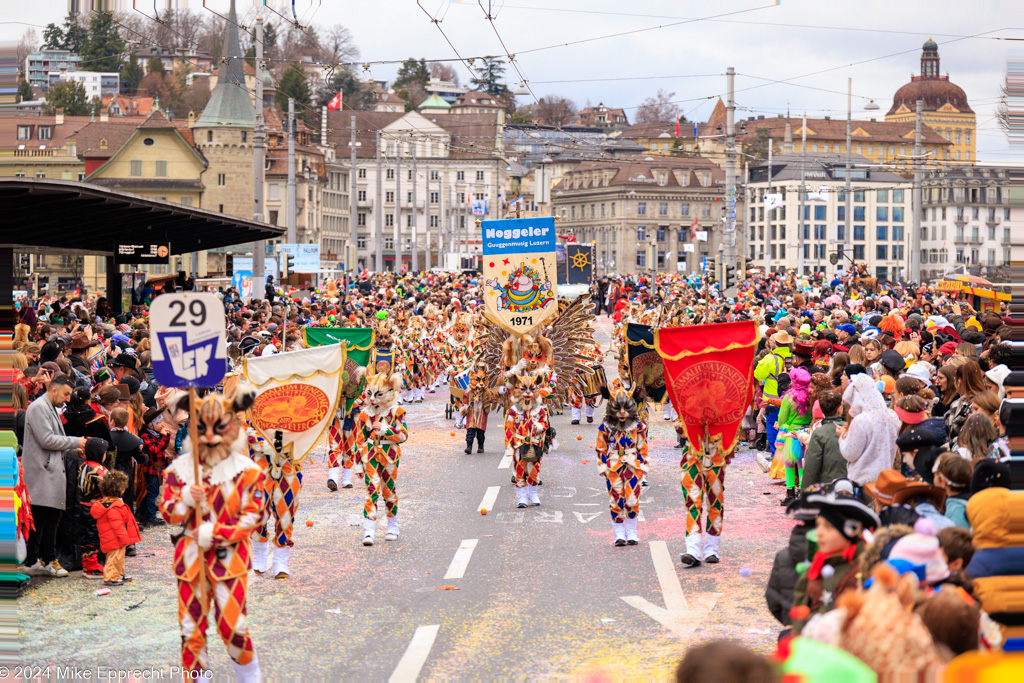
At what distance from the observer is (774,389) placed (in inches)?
635

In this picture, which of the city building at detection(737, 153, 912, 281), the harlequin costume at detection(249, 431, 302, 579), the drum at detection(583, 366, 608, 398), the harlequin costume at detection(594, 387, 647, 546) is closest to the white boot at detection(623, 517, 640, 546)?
the harlequin costume at detection(594, 387, 647, 546)

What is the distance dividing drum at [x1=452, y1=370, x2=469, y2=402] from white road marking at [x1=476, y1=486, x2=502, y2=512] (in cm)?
329

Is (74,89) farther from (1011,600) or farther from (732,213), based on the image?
(1011,600)

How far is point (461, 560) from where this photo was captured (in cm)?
1077

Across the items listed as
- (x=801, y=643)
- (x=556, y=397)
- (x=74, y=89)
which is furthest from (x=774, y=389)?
(x=74, y=89)

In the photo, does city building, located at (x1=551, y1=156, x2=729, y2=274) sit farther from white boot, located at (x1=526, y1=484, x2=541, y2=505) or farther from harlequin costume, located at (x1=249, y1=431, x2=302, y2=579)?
harlequin costume, located at (x1=249, y1=431, x2=302, y2=579)

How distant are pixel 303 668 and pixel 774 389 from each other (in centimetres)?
1000

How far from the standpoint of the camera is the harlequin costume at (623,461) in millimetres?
11180

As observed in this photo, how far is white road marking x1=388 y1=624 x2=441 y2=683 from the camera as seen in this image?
7.42 meters

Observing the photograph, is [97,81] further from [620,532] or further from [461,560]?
[620,532]

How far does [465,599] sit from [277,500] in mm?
2192

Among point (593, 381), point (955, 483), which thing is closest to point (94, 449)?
point (955, 483)

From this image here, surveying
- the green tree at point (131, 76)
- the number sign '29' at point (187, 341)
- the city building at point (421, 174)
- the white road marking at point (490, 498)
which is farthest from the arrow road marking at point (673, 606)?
the green tree at point (131, 76)

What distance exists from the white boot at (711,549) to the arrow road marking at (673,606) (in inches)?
14.8
